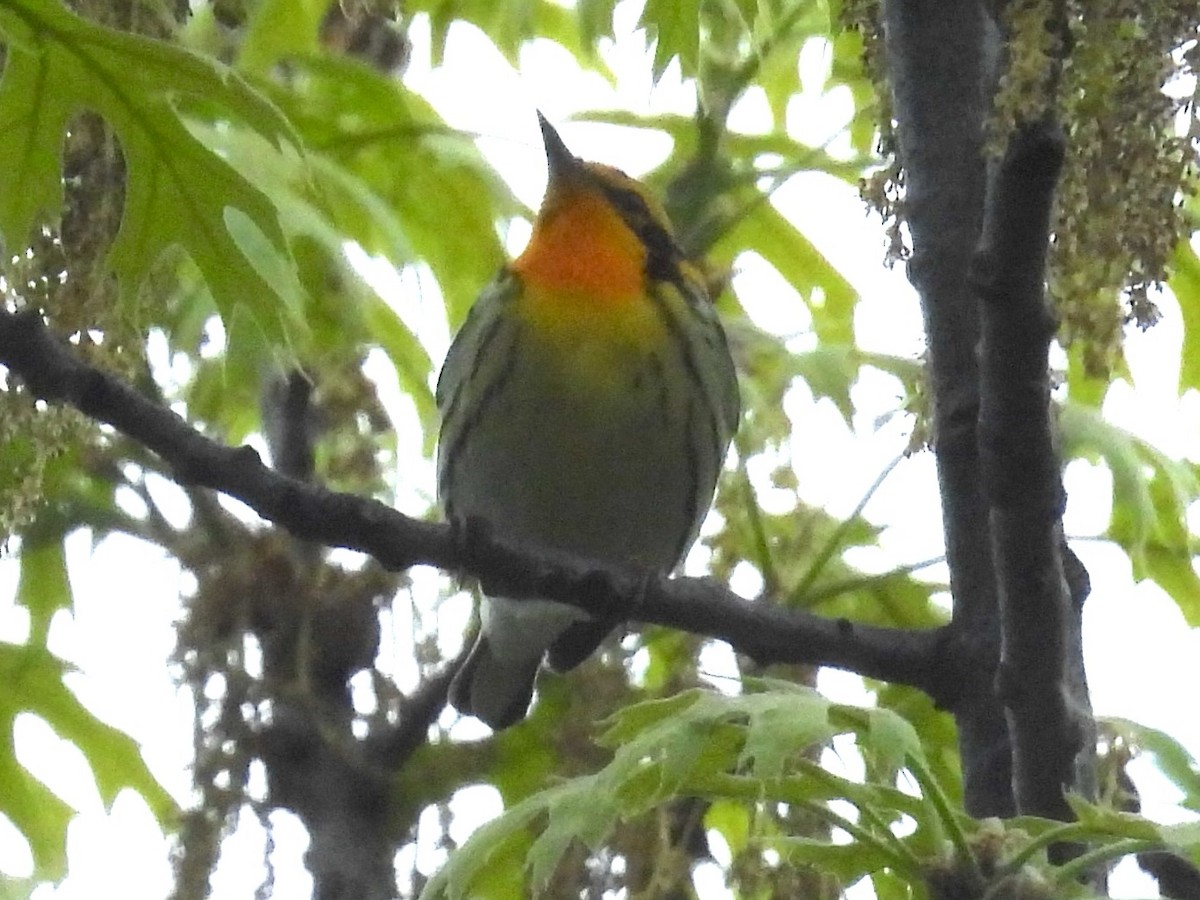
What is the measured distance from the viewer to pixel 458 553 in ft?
5.34

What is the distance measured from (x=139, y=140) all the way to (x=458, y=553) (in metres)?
0.45

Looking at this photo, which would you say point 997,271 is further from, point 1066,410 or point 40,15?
point 1066,410

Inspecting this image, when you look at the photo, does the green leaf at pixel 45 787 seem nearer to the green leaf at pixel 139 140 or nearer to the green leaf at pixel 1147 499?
the green leaf at pixel 139 140

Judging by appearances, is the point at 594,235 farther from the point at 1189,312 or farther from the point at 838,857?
the point at 838,857

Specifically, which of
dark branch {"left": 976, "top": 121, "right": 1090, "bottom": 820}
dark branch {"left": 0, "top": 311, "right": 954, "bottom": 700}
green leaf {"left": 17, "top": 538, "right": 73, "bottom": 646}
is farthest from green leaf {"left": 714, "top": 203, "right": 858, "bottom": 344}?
dark branch {"left": 976, "top": 121, "right": 1090, "bottom": 820}

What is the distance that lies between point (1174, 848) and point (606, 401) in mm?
1410

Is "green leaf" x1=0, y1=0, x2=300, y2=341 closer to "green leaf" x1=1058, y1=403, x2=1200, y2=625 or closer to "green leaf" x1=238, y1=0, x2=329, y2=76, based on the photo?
"green leaf" x1=238, y1=0, x2=329, y2=76

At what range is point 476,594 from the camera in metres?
2.95

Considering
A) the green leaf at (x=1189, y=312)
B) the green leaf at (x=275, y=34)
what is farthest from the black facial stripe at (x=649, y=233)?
the green leaf at (x=1189, y=312)

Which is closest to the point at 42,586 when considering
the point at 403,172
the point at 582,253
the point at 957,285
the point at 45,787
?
the point at 45,787

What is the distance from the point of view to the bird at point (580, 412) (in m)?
2.63

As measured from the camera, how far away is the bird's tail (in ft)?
8.64

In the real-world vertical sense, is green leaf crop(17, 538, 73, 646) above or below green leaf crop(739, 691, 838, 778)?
above

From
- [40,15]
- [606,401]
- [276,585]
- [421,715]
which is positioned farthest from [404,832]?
[40,15]
